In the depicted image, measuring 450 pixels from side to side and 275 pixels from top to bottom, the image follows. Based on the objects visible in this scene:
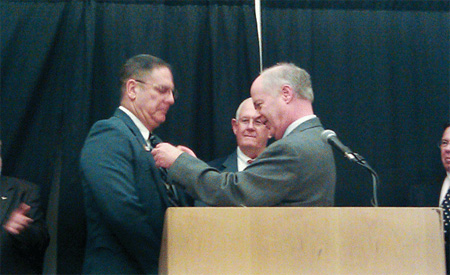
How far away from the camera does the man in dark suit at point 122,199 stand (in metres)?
2.11

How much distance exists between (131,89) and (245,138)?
32.7 inches

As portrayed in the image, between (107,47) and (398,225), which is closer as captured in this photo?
(398,225)

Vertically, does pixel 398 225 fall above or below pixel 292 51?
below

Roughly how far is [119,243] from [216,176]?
1.53 ft

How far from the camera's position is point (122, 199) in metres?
2.10

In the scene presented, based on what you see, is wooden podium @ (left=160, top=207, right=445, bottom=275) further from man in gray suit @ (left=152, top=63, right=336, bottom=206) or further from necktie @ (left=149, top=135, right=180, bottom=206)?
necktie @ (left=149, top=135, right=180, bottom=206)

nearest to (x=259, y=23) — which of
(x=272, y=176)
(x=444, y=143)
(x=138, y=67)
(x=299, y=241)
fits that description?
(x=138, y=67)

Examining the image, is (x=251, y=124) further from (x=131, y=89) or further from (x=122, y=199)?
(x=122, y=199)

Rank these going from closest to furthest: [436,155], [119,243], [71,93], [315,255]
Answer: [315,255] < [119,243] < [71,93] < [436,155]

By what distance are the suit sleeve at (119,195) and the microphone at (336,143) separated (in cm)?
66

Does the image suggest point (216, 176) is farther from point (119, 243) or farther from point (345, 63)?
point (345, 63)

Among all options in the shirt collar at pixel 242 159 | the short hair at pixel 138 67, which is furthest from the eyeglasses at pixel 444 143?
the short hair at pixel 138 67

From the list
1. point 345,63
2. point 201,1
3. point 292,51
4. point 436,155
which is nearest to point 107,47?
point 201,1

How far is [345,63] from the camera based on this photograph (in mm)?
3510
